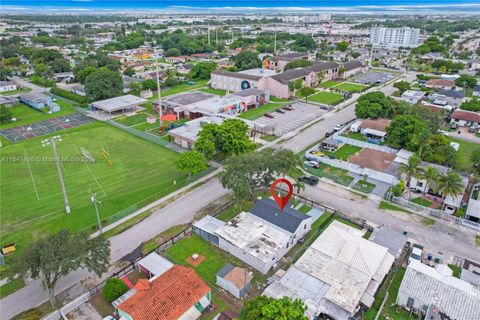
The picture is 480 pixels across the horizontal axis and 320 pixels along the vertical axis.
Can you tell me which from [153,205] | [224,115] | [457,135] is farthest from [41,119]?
[457,135]

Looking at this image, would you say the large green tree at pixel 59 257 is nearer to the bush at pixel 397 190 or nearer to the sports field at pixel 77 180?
the sports field at pixel 77 180

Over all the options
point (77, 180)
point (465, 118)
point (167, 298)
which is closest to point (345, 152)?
point (465, 118)

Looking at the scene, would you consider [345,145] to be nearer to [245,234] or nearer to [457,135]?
[457,135]

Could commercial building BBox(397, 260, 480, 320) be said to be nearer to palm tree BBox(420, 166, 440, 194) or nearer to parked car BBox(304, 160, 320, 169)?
palm tree BBox(420, 166, 440, 194)

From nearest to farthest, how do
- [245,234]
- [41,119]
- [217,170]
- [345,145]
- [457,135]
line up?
[245,234], [217,170], [345,145], [457,135], [41,119]

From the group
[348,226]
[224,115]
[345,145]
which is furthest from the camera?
[224,115]

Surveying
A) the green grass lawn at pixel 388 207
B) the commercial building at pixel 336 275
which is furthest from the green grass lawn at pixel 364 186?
the commercial building at pixel 336 275

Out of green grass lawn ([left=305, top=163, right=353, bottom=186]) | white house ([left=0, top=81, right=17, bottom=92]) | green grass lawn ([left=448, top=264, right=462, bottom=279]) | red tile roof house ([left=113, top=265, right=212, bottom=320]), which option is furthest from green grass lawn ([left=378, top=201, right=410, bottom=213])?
white house ([left=0, top=81, right=17, bottom=92])
